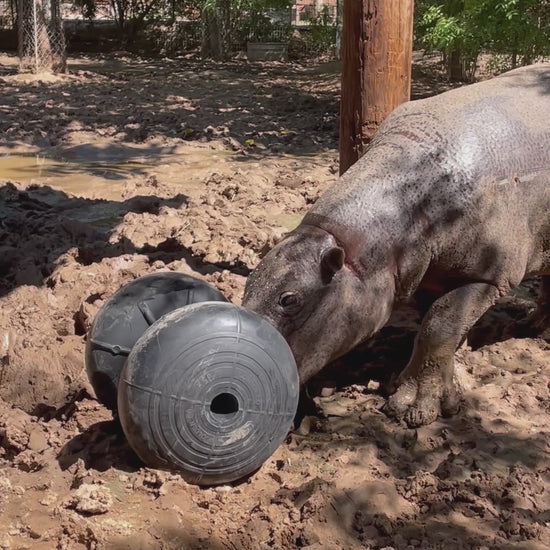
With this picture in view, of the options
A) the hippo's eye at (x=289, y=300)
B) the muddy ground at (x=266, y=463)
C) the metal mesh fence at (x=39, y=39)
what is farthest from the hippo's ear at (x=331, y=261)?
the metal mesh fence at (x=39, y=39)

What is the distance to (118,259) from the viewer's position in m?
5.96

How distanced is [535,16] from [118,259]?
22.4ft

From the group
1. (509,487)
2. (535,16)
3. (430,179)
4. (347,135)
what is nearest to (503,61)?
(535,16)

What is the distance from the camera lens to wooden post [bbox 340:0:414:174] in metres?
5.17

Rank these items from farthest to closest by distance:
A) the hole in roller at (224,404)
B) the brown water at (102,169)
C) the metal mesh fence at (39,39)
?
the metal mesh fence at (39,39)
the brown water at (102,169)
the hole in roller at (224,404)

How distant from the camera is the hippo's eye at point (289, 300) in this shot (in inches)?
158

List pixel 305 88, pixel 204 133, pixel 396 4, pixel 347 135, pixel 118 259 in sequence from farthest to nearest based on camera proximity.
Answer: pixel 305 88 → pixel 204 133 → pixel 118 259 → pixel 347 135 → pixel 396 4

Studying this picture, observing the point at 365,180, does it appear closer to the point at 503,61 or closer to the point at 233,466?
the point at 233,466

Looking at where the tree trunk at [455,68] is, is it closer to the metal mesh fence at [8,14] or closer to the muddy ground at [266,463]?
the muddy ground at [266,463]

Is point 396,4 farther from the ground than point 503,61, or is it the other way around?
point 396,4

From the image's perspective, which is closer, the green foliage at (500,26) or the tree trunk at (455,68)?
the green foliage at (500,26)

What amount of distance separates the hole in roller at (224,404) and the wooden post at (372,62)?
2584 mm

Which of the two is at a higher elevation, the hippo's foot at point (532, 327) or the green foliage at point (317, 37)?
the green foliage at point (317, 37)

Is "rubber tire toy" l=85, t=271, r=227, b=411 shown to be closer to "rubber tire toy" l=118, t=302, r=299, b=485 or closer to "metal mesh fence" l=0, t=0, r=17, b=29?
"rubber tire toy" l=118, t=302, r=299, b=485
